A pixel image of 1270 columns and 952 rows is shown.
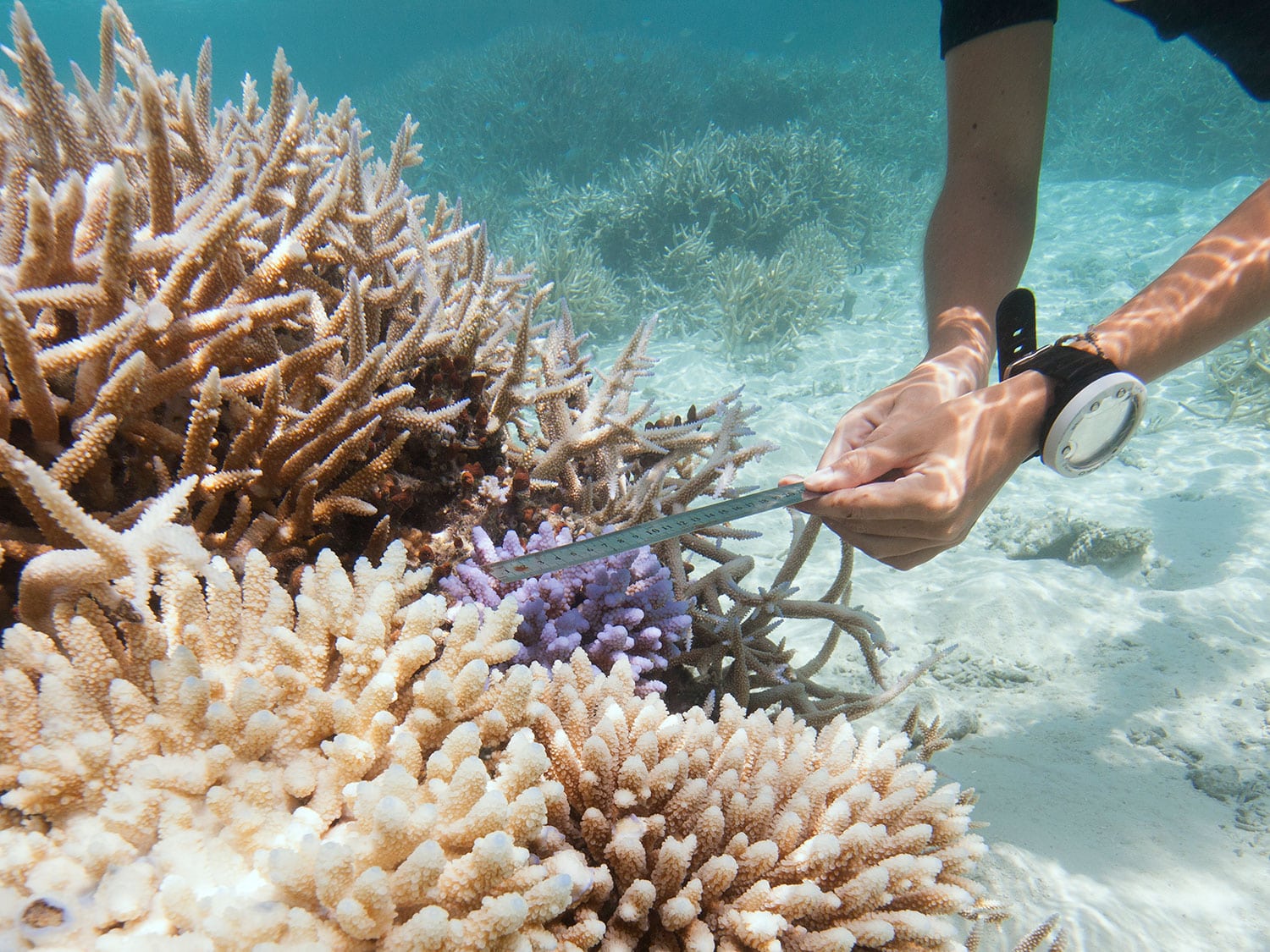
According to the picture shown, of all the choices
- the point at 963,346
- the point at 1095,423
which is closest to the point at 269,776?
the point at 1095,423

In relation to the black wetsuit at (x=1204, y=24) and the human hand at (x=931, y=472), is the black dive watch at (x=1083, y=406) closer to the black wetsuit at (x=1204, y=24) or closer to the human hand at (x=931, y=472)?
the human hand at (x=931, y=472)

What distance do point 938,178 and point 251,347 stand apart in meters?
21.4

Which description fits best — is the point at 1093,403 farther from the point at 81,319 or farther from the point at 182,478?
the point at 81,319

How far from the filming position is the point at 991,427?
1780 millimetres

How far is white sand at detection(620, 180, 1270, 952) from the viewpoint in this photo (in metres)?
2.06

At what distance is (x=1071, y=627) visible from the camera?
418cm

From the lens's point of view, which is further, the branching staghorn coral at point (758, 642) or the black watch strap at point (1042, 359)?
the branching staghorn coral at point (758, 642)

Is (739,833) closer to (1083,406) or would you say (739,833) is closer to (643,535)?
(643,535)

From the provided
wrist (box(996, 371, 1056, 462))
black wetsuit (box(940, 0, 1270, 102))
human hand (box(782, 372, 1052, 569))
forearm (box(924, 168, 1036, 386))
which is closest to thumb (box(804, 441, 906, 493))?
human hand (box(782, 372, 1052, 569))

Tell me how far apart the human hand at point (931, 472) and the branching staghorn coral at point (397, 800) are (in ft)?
1.97

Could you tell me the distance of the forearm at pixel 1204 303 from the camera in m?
1.80

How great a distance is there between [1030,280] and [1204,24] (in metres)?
11.9

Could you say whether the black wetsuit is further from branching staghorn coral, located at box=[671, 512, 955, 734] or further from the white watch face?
branching staghorn coral, located at box=[671, 512, 955, 734]

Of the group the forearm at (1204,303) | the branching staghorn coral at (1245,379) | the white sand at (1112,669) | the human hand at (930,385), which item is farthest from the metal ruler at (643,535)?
the branching staghorn coral at (1245,379)
